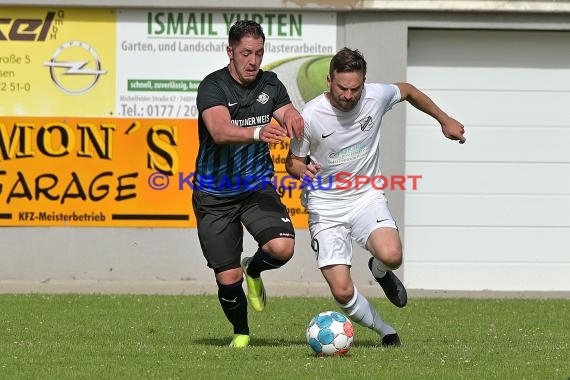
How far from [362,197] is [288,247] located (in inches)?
26.6

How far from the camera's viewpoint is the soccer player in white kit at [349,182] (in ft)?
29.1

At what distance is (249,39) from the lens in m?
8.91

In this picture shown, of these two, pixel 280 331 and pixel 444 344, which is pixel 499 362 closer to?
pixel 444 344

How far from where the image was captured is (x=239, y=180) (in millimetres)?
9258

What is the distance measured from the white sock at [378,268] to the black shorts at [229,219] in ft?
2.12

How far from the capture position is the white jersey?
9016 mm

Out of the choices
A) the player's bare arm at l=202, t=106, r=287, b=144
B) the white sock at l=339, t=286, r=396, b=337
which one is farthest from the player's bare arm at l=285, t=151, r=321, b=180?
the white sock at l=339, t=286, r=396, b=337

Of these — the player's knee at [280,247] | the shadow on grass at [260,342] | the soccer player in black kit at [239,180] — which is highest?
the soccer player in black kit at [239,180]

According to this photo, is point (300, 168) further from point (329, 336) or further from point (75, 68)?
point (75, 68)

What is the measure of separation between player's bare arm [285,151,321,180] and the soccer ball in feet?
3.26

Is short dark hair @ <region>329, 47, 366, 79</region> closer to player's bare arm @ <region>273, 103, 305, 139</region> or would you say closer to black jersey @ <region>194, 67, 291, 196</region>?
player's bare arm @ <region>273, 103, 305, 139</region>

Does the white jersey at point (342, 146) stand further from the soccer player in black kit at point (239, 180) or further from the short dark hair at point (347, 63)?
the short dark hair at point (347, 63)

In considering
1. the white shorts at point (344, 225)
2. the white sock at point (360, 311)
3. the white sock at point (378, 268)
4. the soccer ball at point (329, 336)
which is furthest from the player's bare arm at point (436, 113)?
the soccer ball at point (329, 336)

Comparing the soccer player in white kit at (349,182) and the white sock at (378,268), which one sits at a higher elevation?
the soccer player in white kit at (349,182)
